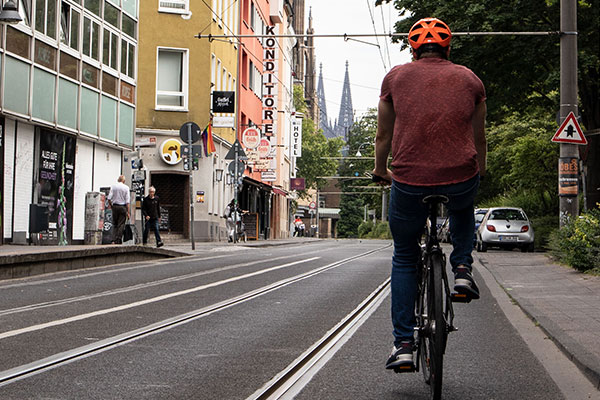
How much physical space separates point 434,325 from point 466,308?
5864mm

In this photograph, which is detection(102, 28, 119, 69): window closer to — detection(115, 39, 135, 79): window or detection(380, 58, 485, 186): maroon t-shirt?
detection(115, 39, 135, 79): window

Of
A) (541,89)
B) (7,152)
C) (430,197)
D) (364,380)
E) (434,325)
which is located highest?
(541,89)

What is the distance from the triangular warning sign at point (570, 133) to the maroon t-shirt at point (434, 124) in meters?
13.7

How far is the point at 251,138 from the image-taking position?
46969 mm

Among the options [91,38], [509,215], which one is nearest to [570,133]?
[509,215]

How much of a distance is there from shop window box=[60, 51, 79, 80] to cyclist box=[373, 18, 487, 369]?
68.2 ft

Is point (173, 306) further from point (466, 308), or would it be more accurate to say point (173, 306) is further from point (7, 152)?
point (7, 152)

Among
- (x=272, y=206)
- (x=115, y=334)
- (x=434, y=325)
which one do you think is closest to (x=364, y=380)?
(x=434, y=325)

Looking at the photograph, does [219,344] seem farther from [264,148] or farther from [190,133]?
[264,148]

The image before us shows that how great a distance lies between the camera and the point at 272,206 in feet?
233

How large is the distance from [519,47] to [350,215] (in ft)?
345

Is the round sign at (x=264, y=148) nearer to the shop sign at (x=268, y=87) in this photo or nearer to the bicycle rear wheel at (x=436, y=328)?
the shop sign at (x=268, y=87)

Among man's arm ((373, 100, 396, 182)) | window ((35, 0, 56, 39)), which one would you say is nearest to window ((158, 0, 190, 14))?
window ((35, 0, 56, 39))

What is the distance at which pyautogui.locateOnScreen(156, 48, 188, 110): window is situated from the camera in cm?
4181
